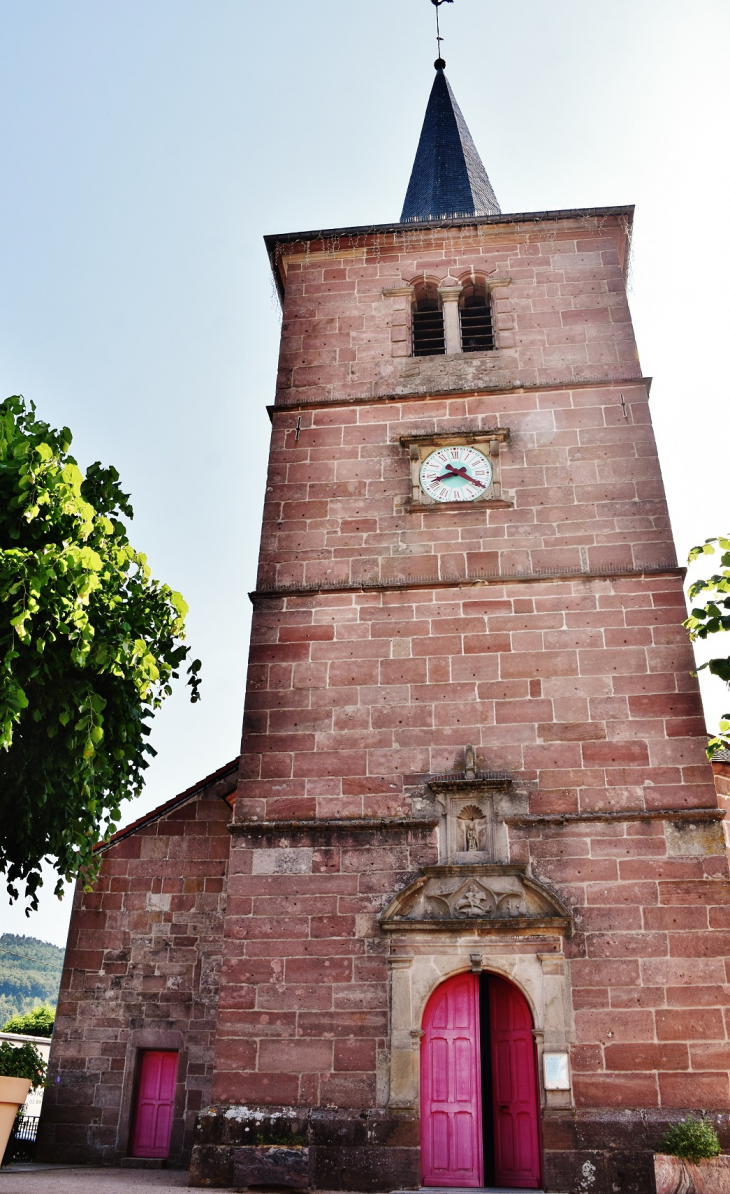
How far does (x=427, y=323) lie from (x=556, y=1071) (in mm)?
9754

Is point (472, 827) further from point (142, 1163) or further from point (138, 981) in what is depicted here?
point (142, 1163)

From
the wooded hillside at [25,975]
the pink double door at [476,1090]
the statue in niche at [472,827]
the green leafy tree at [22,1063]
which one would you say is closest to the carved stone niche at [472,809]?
the statue in niche at [472,827]

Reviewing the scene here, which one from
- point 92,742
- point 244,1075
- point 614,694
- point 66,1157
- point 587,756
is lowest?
point 66,1157

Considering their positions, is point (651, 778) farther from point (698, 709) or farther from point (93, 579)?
point (93, 579)

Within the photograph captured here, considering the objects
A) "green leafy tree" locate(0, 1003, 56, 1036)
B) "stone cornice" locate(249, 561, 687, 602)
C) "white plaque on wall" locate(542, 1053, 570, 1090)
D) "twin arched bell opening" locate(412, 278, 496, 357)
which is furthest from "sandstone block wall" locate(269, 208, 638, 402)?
"green leafy tree" locate(0, 1003, 56, 1036)

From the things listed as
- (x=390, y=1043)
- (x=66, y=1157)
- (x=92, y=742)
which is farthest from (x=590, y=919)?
(x=66, y=1157)

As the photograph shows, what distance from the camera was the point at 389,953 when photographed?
977 centimetres

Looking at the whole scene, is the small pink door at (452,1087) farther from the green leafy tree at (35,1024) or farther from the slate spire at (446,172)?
the green leafy tree at (35,1024)

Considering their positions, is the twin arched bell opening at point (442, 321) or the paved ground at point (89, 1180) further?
the twin arched bell opening at point (442, 321)

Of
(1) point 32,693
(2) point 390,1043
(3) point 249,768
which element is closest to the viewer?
(1) point 32,693

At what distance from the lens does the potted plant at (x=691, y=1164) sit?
840 centimetres

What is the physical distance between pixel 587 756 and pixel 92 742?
5003mm

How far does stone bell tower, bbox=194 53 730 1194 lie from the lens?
362 inches

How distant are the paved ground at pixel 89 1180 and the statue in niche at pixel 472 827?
4042 millimetres
